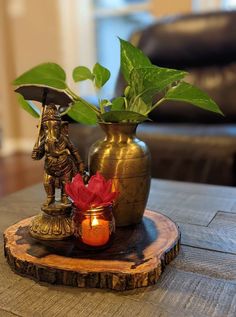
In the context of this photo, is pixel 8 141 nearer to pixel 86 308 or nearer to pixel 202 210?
pixel 202 210

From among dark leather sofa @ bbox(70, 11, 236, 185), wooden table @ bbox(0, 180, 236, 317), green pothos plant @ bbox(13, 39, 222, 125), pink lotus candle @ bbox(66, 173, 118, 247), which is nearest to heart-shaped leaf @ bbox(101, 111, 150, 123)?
green pothos plant @ bbox(13, 39, 222, 125)

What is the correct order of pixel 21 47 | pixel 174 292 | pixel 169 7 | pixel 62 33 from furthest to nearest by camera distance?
pixel 21 47 < pixel 62 33 < pixel 169 7 < pixel 174 292

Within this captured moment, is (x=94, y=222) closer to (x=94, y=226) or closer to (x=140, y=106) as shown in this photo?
(x=94, y=226)

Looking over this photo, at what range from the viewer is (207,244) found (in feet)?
2.44

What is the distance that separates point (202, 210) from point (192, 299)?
0.39 metres

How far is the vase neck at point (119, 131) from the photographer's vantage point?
75 centimetres

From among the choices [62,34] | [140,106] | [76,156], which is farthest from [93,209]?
[62,34]

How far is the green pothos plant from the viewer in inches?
26.8

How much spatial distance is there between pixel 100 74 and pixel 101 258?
14.0 inches

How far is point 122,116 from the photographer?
717mm

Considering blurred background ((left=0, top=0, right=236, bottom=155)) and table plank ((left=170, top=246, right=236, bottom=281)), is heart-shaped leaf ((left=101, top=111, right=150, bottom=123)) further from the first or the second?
blurred background ((left=0, top=0, right=236, bottom=155))

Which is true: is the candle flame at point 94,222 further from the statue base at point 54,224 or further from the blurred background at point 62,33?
the blurred background at point 62,33

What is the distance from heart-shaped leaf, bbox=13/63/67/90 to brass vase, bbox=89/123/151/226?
122 millimetres

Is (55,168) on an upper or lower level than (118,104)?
lower
